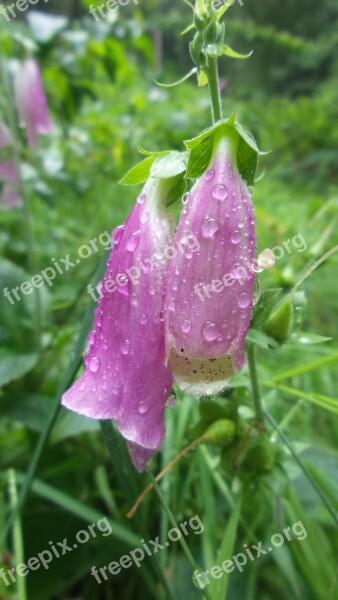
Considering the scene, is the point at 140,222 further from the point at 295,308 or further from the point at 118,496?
the point at 118,496

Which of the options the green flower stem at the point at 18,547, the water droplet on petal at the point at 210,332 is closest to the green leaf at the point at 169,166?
the water droplet on petal at the point at 210,332

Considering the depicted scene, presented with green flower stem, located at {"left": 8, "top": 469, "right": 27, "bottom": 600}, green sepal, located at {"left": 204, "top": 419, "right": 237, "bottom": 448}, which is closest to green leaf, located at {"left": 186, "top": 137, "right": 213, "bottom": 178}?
green sepal, located at {"left": 204, "top": 419, "right": 237, "bottom": 448}

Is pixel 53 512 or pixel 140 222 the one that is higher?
pixel 140 222

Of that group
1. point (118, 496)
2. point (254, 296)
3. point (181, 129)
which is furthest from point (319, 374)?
point (181, 129)

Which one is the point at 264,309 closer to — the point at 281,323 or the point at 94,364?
the point at 281,323
